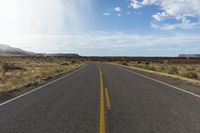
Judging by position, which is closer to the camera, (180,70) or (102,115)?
(102,115)

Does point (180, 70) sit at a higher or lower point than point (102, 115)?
lower

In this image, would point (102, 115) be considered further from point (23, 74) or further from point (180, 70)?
point (180, 70)

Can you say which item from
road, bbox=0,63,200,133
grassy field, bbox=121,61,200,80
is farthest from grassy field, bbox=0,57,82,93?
grassy field, bbox=121,61,200,80

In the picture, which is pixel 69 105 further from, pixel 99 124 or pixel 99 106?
pixel 99 124

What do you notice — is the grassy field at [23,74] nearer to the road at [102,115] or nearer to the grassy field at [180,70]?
the road at [102,115]

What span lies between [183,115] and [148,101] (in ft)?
8.45

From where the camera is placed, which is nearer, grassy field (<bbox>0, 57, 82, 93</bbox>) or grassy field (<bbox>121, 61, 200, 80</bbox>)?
grassy field (<bbox>0, 57, 82, 93</bbox>)

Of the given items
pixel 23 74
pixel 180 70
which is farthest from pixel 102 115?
pixel 180 70

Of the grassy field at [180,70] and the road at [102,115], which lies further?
the grassy field at [180,70]

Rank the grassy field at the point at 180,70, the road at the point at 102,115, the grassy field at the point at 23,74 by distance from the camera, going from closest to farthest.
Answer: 1. the road at the point at 102,115
2. the grassy field at the point at 23,74
3. the grassy field at the point at 180,70

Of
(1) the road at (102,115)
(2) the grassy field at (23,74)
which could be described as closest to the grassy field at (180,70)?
(2) the grassy field at (23,74)

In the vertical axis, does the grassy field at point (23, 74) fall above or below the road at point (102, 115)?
below

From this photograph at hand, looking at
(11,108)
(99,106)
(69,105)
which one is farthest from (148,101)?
(11,108)

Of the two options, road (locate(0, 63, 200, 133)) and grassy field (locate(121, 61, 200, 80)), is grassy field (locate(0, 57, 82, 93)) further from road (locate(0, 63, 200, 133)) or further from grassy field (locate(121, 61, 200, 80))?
grassy field (locate(121, 61, 200, 80))
